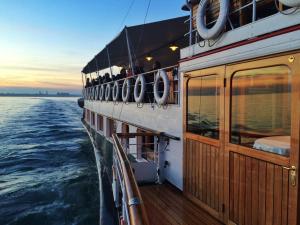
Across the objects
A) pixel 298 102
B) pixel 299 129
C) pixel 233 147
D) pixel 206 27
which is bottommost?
pixel 233 147

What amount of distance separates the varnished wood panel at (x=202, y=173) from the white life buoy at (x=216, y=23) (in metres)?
1.57

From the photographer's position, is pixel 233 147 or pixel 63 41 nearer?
pixel 233 147

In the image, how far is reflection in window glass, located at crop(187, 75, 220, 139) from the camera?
387cm

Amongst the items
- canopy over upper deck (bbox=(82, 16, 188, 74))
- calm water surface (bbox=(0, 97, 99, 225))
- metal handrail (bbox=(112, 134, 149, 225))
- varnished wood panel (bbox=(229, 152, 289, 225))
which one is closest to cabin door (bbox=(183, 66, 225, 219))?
varnished wood panel (bbox=(229, 152, 289, 225))

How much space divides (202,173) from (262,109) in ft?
5.15

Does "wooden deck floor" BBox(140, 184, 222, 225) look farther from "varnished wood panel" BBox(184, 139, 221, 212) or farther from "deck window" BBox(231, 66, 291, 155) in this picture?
"deck window" BBox(231, 66, 291, 155)

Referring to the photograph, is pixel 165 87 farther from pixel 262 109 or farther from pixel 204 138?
pixel 262 109

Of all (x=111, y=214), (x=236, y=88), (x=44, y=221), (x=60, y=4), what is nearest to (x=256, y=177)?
(x=236, y=88)

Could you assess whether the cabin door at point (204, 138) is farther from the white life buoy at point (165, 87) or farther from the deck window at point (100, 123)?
the deck window at point (100, 123)

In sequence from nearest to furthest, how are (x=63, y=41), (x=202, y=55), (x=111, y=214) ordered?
(x=202, y=55), (x=111, y=214), (x=63, y=41)

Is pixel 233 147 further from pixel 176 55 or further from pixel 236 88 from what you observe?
pixel 176 55

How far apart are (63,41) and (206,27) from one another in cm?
2470

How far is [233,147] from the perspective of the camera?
11.4ft

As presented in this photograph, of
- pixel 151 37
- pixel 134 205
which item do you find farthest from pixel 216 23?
pixel 151 37
